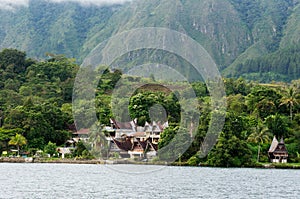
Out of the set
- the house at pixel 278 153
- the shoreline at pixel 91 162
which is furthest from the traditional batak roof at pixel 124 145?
the house at pixel 278 153

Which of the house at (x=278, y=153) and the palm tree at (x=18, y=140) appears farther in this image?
the palm tree at (x=18, y=140)

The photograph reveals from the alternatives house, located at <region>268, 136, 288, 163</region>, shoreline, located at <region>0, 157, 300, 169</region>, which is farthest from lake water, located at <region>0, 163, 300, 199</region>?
house, located at <region>268, 136, 288, 163</region>

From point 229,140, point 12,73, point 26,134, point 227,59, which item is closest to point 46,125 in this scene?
point 26,134

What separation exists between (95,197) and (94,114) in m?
31.8

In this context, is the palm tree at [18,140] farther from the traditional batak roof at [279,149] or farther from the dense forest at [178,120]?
the traditional batak roof at [279,149]

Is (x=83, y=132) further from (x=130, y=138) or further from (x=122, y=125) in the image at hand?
(x=130, y=138)

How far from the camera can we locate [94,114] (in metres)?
59.2

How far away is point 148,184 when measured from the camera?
115ft

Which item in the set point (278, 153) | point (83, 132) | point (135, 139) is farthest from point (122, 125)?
point (278, 153)

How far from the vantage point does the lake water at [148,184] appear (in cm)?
2958

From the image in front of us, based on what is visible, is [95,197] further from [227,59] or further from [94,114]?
[227,59]

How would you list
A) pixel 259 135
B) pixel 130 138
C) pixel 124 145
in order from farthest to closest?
pixel 130 138 < pixel 124 145 < pixel 259 135

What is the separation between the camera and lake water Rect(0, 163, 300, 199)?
2958cm

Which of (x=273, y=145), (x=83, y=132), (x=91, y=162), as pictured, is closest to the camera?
(x=91, y=162)
